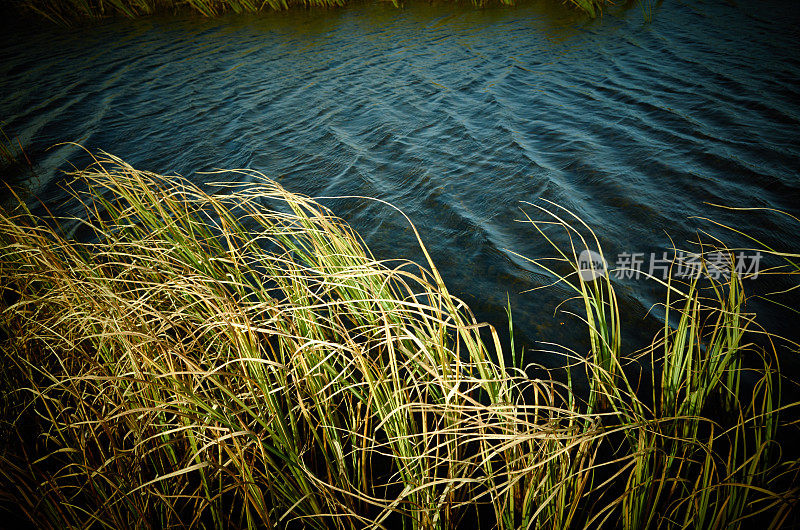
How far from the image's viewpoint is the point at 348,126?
5.78 meters

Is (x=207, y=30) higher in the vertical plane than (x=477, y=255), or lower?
higher

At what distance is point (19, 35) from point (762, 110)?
48.8 feet

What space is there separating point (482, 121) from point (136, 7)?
11.1 meters

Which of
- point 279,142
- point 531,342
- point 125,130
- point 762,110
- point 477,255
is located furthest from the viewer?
point 125,130

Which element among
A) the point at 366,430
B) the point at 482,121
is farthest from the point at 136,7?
the point at 366,430

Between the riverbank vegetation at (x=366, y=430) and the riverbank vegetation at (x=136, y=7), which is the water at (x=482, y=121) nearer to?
the riverbank vegetation at (x=366, y=430)

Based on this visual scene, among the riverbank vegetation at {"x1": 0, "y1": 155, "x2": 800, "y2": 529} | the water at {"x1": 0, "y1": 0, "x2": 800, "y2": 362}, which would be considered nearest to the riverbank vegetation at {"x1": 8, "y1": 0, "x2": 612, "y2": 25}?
the water at {"x1": 0, "y1": 0, "x2": 800, "y2": 362}

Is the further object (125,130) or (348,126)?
(125,130)

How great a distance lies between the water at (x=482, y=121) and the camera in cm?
360

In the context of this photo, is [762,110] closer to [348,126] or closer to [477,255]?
[477,255]

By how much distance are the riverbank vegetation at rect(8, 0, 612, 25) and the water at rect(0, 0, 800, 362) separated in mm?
1574

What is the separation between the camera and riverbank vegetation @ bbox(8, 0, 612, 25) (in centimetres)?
1066

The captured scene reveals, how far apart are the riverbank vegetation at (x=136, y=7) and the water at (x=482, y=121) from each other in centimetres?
157

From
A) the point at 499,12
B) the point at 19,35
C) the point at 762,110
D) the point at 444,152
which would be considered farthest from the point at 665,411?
the point at 19,35
